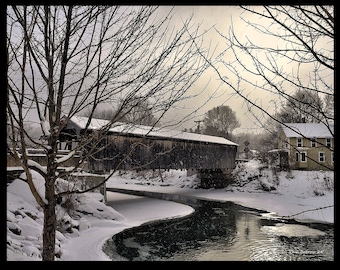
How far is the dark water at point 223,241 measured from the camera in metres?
9.05

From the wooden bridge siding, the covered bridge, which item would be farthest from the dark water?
the covered bridge

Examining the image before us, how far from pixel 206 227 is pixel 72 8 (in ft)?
41.4

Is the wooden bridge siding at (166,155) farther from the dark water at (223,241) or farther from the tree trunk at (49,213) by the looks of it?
the tree trunk at (49,213)

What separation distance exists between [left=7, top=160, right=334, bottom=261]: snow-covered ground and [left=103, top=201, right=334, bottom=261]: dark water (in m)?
1.00

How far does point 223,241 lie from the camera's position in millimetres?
11055

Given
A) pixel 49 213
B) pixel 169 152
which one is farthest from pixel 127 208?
pixel 49 213

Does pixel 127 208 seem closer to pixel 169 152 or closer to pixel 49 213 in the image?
pixel 169 152

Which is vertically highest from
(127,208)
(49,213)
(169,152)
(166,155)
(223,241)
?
(169,152)

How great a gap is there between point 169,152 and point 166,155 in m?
1.74

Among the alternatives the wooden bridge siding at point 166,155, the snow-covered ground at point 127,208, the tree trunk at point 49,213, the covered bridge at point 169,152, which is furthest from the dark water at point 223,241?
the tree trunk at point 49,213

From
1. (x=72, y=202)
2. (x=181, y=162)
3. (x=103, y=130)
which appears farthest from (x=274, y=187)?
(x=103, y=130)

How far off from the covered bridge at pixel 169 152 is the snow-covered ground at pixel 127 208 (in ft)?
4.56
